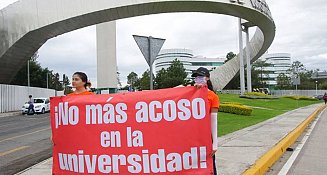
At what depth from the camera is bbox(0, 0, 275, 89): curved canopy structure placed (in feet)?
97.0

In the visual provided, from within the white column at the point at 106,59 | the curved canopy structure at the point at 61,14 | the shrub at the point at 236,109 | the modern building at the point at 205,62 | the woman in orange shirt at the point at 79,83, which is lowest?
the shrub at the point at 236,109

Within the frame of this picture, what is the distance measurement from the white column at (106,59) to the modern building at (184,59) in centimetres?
9860

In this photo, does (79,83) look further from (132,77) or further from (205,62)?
(205,62)

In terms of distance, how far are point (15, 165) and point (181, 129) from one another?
5.06 metres

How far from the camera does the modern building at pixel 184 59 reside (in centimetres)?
13912

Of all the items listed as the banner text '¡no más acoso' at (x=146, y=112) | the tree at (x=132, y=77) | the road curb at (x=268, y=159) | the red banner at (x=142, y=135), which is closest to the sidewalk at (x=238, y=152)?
the road curb at (x=268, y=159)

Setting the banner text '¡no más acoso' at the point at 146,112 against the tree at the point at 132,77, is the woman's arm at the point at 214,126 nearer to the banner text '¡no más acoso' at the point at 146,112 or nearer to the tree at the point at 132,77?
the banner text '¡no más acoso' at the point at 146,112

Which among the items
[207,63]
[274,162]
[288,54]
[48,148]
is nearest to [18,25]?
[48,148]

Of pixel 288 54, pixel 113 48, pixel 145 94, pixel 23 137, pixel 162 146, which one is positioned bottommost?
pixel 23 137

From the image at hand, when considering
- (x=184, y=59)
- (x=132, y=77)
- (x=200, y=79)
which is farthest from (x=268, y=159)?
(x=184, y=59)

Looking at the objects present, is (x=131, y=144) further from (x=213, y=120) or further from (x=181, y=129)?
(x=213, y=120)

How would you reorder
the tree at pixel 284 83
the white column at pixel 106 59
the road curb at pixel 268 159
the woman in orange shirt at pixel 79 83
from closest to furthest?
the woman in orange shirt at pixel 79 83 → the road curb at pixel 268 159 → the white column at pixel 106 59 → the tree at pixel 284 83

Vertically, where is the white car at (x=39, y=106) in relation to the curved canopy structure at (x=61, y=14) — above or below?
below

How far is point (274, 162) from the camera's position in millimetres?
7957
